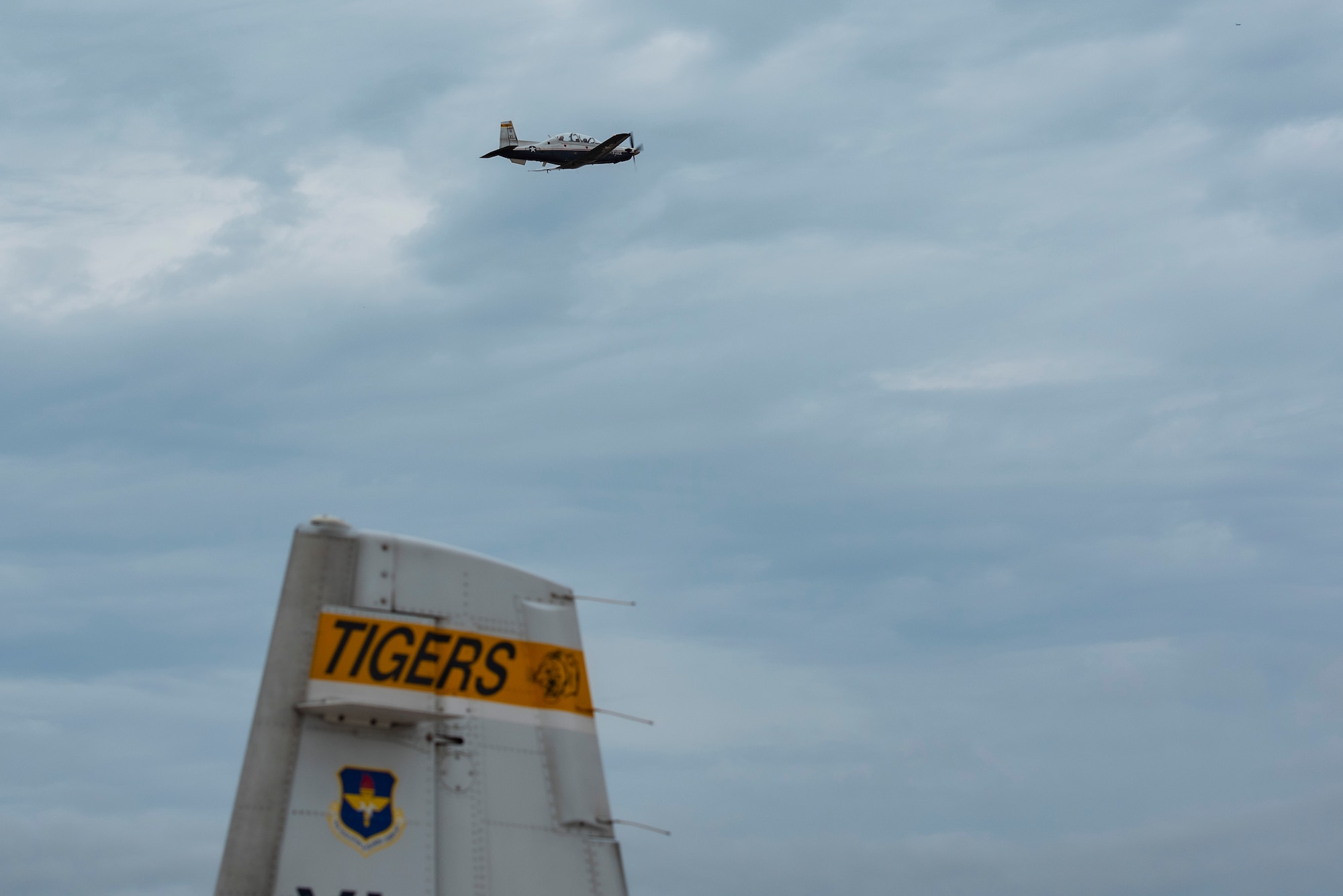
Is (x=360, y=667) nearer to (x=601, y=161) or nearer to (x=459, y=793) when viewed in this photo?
(x=459, y=793)

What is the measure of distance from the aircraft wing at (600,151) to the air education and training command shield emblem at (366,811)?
5099 centimetres

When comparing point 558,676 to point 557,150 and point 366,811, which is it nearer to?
point 366,811

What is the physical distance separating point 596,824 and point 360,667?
2435 millimetres

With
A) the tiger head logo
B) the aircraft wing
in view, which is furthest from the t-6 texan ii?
the tiger head logo

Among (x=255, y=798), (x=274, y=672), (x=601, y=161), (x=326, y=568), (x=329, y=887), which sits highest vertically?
(x=601, y=161)

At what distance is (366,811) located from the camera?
10.4 m

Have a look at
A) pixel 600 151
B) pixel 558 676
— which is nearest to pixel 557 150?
pixel 600 151

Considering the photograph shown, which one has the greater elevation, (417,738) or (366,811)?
(417,738)

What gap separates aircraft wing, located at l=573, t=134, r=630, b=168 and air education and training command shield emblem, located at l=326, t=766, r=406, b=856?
167 feet

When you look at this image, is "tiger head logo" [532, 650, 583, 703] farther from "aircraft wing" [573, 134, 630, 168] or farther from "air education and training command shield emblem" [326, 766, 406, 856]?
"aircraft wing" [573, 134, 630, 168]

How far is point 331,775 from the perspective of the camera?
33.9 ft

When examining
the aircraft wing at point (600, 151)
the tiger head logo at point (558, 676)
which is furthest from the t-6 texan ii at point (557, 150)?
the tiger head logo at point (558, 676)

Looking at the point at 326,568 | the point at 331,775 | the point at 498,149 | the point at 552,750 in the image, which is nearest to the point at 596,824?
the point at 552,750

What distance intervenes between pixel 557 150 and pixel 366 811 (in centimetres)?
5180
